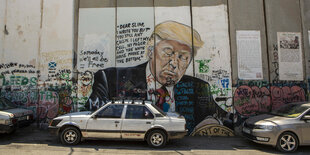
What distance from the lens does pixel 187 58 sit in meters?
9.45

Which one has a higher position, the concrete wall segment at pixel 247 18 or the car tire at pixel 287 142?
the concrete wall segment at pixel 247 18

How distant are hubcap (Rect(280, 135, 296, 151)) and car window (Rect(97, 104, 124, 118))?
529cm

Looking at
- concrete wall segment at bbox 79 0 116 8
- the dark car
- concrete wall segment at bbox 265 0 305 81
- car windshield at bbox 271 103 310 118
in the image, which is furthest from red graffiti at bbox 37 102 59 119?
concrete wall segment at bbox 265 0 305 81

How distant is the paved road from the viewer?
6.07 metres

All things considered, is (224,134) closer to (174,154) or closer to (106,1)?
(174,154)

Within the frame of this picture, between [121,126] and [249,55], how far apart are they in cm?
686

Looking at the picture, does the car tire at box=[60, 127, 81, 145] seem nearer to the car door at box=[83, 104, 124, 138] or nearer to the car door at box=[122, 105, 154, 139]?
the car door at box=[83, 104, 124, 138]

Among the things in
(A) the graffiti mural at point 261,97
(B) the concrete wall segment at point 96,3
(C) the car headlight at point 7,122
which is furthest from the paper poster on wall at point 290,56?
(C) the car headlight at point 7,122

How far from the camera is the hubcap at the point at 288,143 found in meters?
6.28

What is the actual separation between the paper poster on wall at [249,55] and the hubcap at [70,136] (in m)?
7.40

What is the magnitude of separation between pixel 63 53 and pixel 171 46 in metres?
5.27

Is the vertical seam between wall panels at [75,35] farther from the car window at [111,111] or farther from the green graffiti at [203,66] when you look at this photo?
the green graffiti at [203,66]

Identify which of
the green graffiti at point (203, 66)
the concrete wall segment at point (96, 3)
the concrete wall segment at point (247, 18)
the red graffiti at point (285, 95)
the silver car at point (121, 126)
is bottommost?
the silver car at point (121, 126)

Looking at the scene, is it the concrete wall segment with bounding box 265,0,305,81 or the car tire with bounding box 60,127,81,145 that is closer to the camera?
the car tire with bounding box 60,127,81,145
